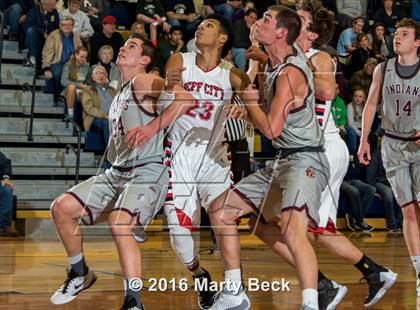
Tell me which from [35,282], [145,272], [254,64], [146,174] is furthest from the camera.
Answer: [145,272]

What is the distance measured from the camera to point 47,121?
50.5 ft

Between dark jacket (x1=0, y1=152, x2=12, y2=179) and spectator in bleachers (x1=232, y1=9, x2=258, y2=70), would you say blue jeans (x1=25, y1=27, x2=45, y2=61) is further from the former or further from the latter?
spectator in bleachers (x1=232, y1=9, x2=258, y2=70)

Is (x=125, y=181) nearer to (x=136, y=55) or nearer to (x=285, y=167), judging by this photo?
(x=136, y=55)

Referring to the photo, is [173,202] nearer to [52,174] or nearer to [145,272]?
[145,272]

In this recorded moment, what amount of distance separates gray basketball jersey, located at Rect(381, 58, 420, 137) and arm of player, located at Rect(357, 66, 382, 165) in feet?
0.18

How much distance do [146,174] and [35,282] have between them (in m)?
2.07

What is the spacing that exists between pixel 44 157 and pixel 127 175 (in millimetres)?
7472

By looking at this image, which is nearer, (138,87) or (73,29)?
(138,87)

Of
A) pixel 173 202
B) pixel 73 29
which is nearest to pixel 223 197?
pixel 173 202

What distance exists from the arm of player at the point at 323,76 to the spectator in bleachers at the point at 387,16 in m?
12.1

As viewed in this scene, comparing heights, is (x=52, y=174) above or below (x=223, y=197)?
below

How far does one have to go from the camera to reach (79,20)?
16.2m

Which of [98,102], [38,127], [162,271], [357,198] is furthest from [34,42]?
[162,271]

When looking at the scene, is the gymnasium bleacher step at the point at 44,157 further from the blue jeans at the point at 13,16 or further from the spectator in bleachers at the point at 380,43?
the spectator in bleachers at the point at 380,43
